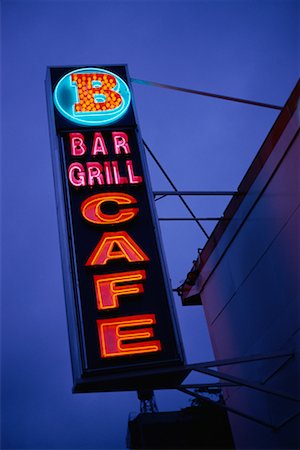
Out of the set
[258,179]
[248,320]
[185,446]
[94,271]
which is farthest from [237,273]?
[185,446]

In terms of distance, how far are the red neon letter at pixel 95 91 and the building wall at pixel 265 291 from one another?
3.52 metres

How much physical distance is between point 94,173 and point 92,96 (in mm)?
2467

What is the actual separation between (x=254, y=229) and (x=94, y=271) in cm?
373

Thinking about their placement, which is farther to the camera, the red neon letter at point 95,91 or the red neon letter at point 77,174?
the red neon letter at point 95,91

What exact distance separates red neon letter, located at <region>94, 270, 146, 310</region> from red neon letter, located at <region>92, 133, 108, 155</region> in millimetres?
2783

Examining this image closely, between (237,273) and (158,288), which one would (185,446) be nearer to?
(237,273)

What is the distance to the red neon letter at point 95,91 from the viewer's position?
32.7ft

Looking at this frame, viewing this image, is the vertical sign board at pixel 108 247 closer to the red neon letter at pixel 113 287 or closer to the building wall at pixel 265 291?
the red neon letter at pixel 113 287

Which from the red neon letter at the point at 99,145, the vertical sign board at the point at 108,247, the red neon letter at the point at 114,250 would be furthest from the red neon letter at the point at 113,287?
the red neon letter at the point at 99,145

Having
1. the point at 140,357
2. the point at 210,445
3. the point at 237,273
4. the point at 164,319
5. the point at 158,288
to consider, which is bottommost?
the point at 210,445

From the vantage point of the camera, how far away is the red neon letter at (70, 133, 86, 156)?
895 cm

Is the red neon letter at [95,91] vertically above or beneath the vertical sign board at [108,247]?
above

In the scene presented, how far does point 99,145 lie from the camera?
9141mm

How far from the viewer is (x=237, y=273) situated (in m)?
10.4
